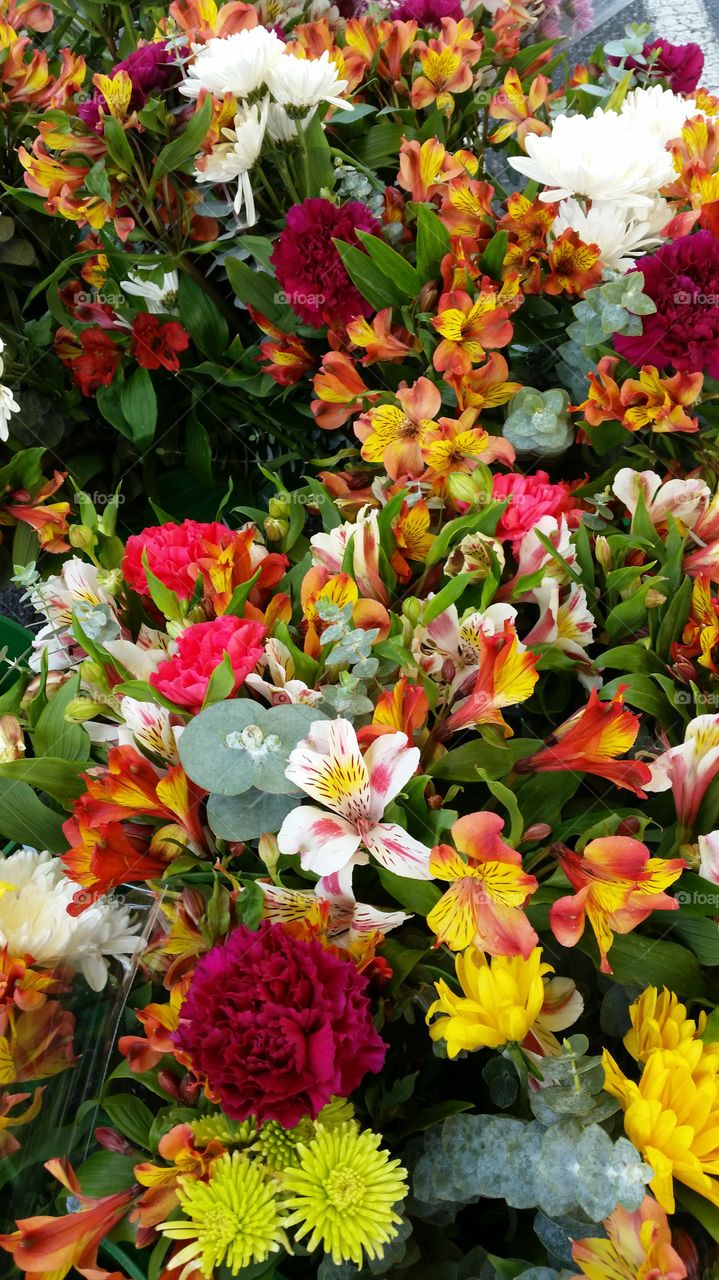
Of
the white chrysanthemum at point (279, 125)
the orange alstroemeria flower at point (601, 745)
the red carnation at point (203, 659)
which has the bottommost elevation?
the orange alstroemeria flower at point (601, 745)

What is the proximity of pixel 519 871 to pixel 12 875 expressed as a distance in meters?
0.30

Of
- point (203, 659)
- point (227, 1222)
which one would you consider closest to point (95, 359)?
point (203, 659)

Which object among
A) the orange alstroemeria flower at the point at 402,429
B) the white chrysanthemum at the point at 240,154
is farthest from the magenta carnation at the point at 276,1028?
the white chrysanthemum at the point at 240,154

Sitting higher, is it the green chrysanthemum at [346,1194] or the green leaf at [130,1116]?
the green chrysanthemum at [346,1194]

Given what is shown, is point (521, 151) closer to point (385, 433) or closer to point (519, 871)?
point (385, 433)

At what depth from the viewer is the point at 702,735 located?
0.54 m

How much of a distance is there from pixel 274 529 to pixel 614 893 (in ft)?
1.22

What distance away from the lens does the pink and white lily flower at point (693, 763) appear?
1.75 feet

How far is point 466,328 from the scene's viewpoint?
0.79 m

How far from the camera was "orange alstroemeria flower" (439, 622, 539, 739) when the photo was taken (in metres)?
0.51

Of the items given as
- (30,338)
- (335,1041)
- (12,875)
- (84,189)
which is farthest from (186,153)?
(335,1041)

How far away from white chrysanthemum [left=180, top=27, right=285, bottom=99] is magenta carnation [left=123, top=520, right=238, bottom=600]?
47cm

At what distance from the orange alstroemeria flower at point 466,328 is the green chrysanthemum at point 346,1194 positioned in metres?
0.57

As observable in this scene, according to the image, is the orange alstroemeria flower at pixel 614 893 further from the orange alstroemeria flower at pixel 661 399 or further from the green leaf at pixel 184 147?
the green leaf at pixel 184 147
